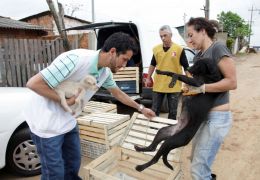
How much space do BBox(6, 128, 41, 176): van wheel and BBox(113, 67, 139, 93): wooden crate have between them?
282 cm

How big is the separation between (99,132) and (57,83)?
2149mm

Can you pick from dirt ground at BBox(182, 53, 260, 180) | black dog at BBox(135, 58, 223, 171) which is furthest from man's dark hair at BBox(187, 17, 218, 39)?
dirt ground at BBox(182, 53, 260, 180)

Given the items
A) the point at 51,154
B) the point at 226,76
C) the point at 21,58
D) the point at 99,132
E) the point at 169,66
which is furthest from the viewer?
the point at 21,58

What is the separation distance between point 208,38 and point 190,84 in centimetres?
44

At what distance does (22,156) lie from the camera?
3.64m

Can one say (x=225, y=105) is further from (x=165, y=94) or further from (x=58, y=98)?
(x=165, y=94)

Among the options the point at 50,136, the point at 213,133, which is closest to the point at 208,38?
the point at 213,133

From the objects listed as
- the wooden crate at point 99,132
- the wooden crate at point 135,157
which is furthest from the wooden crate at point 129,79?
the wooden crate at point 135,157

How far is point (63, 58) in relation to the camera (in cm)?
220

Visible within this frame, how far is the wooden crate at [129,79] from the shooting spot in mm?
6070

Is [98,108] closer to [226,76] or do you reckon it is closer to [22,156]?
[22,156]

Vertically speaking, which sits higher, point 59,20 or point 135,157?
point 59,20

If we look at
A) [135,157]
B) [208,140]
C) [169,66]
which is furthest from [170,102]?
[208,140]

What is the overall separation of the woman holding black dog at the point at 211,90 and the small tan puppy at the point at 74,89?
2.81ft
